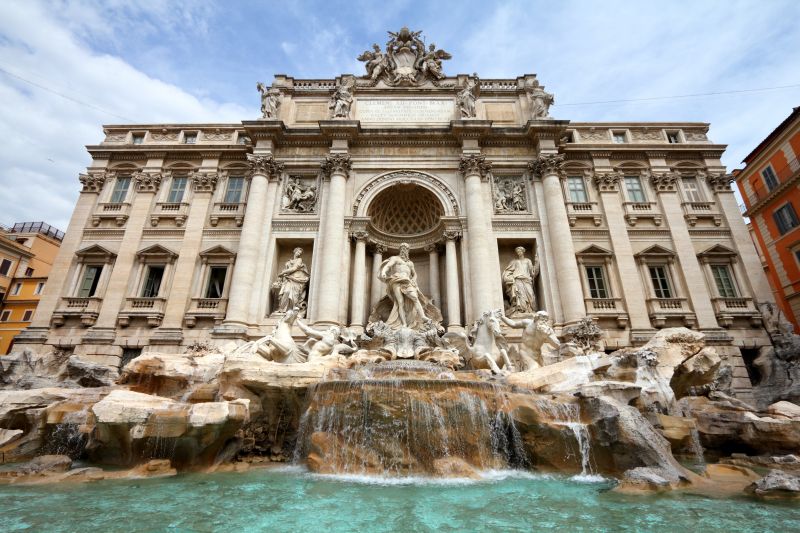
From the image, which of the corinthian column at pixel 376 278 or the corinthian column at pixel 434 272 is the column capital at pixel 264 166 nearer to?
the corinthian column at pixel 376 278

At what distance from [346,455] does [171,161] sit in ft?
62.1

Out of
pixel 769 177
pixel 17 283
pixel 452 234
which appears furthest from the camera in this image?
pixel 17 283

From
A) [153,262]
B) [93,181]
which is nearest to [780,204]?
[153,262]

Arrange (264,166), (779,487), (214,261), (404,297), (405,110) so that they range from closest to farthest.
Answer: (779,487) → (404,297) → (214,261) → (264,166) → (405,110)

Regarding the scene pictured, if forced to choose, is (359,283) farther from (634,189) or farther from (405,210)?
(634,189)

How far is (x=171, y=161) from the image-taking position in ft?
62.6

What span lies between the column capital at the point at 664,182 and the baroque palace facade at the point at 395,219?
7cm

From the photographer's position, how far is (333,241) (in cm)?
1591

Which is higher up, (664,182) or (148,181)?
(148,181)

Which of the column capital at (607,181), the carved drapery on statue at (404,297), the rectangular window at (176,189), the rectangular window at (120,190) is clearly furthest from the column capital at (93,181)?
the column capital at (607,181)

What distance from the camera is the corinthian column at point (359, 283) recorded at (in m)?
15.4

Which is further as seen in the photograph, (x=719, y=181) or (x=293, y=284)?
(x=719, y=181)

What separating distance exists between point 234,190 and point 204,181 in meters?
1.47

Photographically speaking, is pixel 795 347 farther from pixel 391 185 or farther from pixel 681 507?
pixel 391 185
